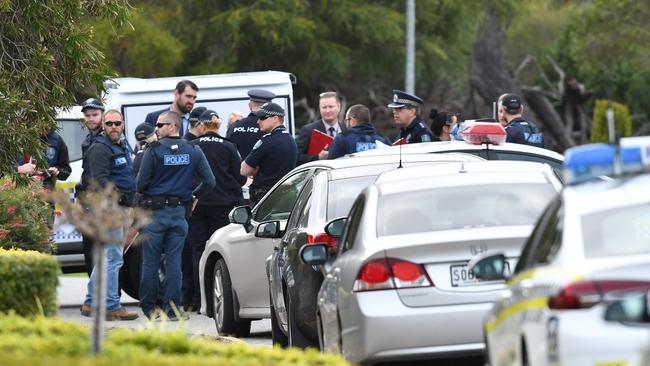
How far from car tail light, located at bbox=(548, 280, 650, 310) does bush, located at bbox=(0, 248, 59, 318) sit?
3.23m

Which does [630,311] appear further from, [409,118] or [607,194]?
[409,118]

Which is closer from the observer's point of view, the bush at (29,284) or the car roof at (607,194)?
the car roof at (607,194)

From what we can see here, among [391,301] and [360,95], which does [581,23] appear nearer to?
[360,95]

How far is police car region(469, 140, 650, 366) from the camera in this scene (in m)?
6.39

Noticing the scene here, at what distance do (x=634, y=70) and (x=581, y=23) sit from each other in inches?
431

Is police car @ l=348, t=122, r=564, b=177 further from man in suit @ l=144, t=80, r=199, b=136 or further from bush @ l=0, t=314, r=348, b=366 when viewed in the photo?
bush @ l=0, t=314, r=348, b=366

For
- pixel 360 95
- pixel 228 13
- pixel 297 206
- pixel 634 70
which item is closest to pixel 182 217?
pixel 297 206

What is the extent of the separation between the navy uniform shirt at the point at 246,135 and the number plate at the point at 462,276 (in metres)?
8.98

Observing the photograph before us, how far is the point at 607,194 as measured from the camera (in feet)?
23.3

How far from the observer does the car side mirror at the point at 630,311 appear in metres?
6.37

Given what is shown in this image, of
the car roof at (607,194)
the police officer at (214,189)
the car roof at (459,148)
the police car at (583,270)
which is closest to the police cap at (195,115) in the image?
the police officer at (214,189)

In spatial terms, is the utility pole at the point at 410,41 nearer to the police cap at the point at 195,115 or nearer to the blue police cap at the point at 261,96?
the blue police cap at the point at 261,96

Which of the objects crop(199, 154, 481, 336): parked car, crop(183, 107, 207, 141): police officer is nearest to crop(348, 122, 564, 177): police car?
crop(199, 154, 481, 336): parked car

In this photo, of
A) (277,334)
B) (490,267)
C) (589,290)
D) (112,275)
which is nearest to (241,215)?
(277,334)
